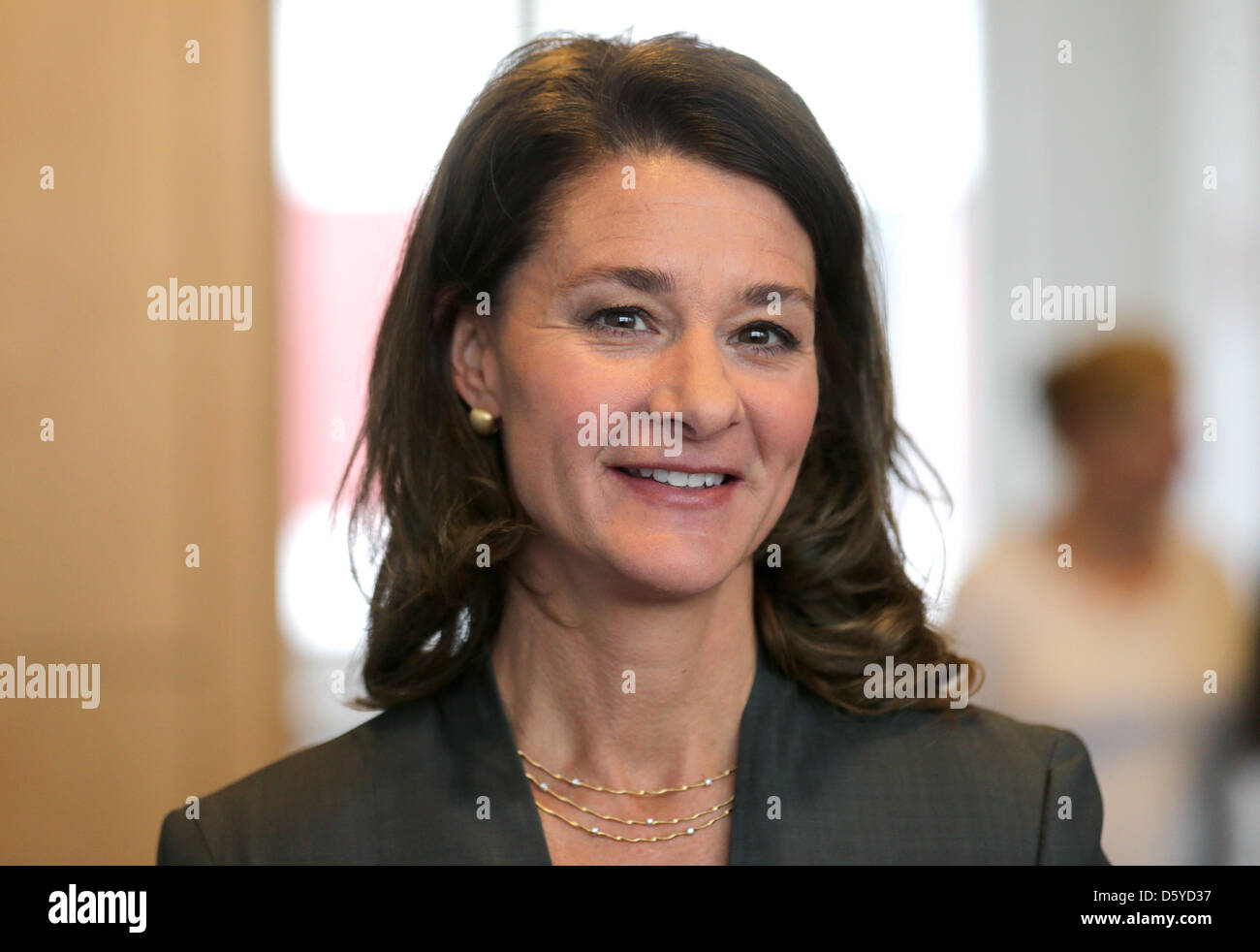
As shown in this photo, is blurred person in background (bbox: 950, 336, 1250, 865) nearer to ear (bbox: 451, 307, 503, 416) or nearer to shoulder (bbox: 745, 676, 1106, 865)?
shoulder (bbox: 745, 676, 1106, 865)

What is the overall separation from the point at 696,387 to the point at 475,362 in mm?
334

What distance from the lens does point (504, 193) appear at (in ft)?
4.81

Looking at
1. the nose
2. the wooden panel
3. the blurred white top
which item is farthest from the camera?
the wooden panel

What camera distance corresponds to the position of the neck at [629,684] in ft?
4.83

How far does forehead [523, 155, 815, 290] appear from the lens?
1390mm

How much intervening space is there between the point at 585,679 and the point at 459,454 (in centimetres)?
32

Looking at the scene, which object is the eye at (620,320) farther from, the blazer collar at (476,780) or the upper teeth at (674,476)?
the blazer collar at (476,780)

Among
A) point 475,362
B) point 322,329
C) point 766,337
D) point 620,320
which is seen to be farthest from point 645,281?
point 322,329

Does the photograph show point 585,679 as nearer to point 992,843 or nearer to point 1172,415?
point 992,843

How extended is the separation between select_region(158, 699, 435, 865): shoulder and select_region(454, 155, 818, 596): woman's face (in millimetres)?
375

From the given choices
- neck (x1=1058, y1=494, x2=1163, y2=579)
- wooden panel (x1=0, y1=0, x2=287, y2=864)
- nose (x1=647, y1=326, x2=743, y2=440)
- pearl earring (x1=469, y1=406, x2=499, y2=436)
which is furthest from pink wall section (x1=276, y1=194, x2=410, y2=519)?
nose (x1=647, y1=326, x2=743, y2=440)

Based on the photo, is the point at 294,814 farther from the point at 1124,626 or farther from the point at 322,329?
the point at 322,329

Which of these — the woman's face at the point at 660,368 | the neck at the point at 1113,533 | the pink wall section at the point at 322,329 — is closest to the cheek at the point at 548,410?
the woman's face at the point at 660,368

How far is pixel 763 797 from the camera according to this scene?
1.46m
